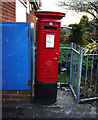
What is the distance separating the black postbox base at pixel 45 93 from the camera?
11.5 ft

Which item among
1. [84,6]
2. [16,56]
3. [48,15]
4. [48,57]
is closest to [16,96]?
[16,56]

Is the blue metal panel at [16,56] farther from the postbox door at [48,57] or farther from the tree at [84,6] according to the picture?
the tree at [84,6]

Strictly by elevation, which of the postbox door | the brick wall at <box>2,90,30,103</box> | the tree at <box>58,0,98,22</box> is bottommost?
the brick wall at <box>2,90,30,103</box>

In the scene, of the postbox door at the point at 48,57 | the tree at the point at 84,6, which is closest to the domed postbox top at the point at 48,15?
the postbox door at the point at 48,57

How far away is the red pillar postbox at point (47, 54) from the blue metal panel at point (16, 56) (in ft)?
0.87

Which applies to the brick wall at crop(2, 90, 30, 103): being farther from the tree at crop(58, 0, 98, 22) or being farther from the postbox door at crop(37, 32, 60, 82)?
the tree at crop(58, 0, 98, 22)

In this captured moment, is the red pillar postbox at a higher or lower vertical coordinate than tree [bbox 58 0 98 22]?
lower

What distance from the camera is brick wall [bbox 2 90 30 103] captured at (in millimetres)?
3467

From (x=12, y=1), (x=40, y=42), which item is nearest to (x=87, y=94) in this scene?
(x=40, y=42)

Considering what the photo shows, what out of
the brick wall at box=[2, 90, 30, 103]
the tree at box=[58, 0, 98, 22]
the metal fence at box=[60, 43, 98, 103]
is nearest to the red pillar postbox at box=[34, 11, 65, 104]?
the brick wall at box=[2, 90, 30, 103]

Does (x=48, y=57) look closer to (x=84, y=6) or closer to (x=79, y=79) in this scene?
(x=79, y=79)

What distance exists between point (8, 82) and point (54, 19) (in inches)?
67.8

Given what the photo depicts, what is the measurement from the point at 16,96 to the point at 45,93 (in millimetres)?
687

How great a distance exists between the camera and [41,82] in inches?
138
